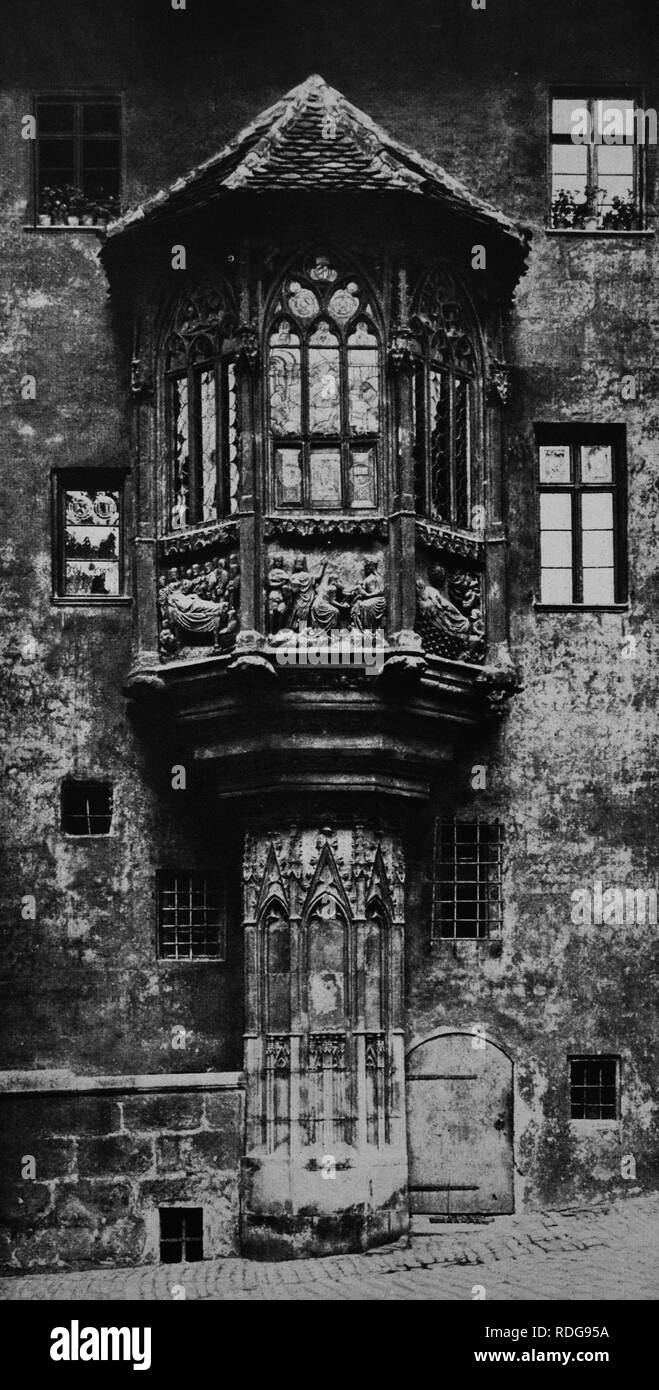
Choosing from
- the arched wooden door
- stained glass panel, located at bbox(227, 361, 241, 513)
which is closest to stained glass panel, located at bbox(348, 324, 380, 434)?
stained glass panel, located at bbox(227, 361, 241, 513)

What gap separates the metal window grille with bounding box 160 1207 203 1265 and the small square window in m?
6.24

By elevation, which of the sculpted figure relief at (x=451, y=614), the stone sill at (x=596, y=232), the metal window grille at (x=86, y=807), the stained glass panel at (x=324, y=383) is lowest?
the metal window grille at (x=86, y=807)

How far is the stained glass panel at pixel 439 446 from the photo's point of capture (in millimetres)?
19344

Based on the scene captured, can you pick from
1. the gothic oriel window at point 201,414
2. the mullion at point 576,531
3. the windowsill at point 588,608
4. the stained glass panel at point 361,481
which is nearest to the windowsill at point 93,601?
the gothic oriel window at point 201,414

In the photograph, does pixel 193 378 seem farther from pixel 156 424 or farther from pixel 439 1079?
pixel 439 1079

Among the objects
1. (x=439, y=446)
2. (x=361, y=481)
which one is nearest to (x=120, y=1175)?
(x=361, y=481)

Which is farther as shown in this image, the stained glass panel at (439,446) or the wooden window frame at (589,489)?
the wooden window frame at (589,489)

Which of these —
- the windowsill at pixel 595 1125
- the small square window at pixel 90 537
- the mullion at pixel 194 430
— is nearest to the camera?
the mullion at pixel 194 430

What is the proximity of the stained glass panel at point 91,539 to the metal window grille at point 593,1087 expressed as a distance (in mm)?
6834

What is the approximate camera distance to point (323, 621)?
1858 centimetres

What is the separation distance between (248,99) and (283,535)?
503 cm

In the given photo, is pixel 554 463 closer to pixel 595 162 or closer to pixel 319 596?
pixel 595 162

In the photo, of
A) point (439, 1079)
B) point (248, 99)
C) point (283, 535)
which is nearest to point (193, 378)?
point (283, 535)

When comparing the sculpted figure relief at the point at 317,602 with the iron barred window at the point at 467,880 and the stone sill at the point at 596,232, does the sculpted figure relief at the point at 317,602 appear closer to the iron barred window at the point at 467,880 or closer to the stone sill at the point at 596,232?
the iron barred window at the point at 467,880
